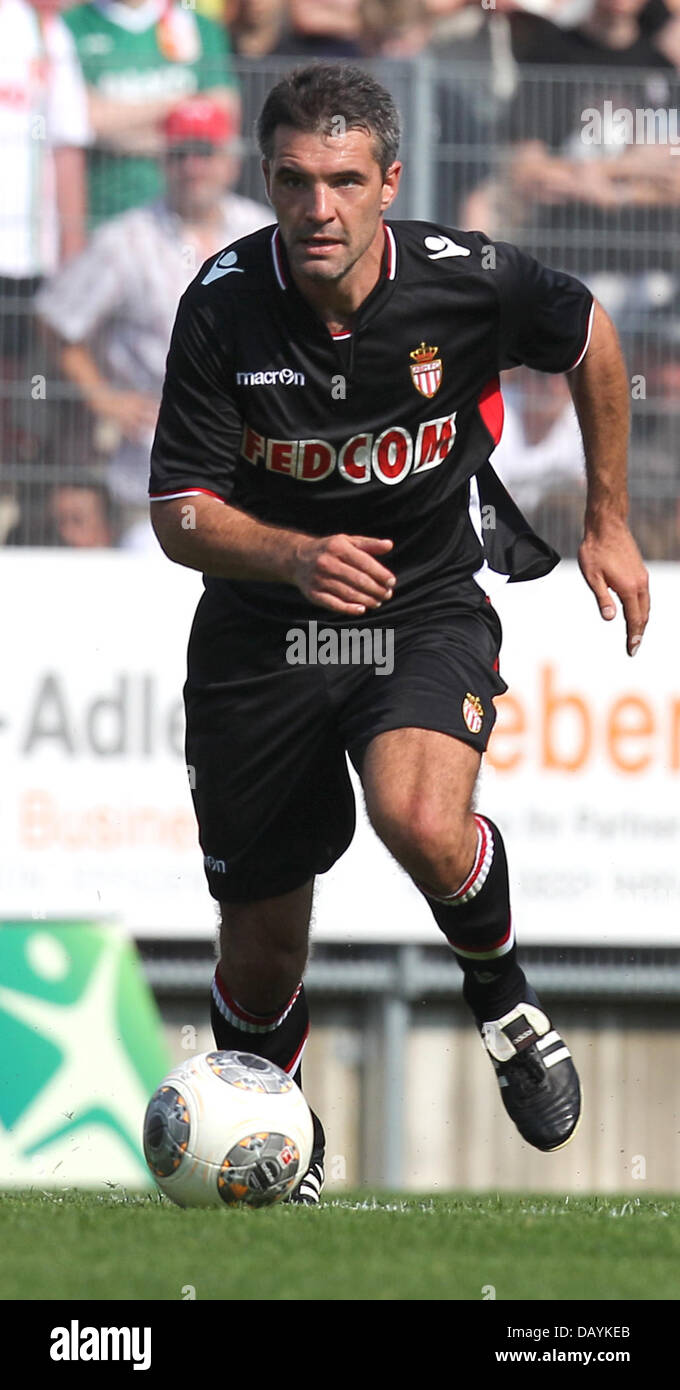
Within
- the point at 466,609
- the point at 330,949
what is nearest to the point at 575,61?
the point at 330,949

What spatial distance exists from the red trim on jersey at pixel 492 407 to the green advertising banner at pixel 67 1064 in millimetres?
3739

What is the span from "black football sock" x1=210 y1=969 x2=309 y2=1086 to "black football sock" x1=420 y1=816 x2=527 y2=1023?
0.66 metres

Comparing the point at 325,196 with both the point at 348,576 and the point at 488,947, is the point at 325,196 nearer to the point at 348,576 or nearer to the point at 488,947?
the point at 348,576

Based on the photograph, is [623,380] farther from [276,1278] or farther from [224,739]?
[276,1278]

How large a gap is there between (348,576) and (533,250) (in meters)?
4.85

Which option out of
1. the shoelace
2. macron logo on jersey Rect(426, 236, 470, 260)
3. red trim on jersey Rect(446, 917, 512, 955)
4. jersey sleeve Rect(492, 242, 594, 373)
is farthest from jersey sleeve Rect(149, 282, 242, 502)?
the shoelace

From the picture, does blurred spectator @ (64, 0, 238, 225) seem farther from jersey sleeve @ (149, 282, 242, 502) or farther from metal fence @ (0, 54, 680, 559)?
jersey sleeve @ (149, 282, 242, 502)

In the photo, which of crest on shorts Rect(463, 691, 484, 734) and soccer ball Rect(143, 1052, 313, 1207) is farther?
crest on shorts Rect(463, 691, 484, 734)

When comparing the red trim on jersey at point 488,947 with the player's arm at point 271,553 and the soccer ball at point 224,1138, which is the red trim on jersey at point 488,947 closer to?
the soccer ball at point 224,1138

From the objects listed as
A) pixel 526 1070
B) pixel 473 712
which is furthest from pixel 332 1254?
pixel 473 712

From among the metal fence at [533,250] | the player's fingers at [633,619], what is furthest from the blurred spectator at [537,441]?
the player's fingers at [633,619]

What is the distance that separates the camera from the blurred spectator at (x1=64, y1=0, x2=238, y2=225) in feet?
29.3

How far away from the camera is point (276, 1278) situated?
3.68 meters

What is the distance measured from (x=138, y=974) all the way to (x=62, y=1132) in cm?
72
